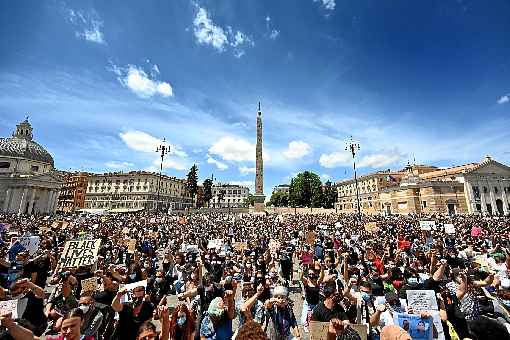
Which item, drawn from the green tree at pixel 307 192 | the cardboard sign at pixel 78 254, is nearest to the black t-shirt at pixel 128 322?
the cardboard sign at pixel 78 254

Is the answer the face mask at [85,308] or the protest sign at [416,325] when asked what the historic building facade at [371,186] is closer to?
the protest sign at [416,325]

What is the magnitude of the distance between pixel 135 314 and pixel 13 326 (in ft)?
5.48

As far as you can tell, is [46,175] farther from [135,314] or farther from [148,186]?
[135,314]

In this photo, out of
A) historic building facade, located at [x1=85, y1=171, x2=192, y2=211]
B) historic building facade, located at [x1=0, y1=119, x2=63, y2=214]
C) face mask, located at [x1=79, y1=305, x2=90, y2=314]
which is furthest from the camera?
historic building facade, located at [x1=85, y1=171, x2=192, y2=211]

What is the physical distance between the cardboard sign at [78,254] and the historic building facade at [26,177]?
70.8 m

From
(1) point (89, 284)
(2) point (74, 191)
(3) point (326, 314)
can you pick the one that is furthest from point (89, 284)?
(2) point (74, 191)

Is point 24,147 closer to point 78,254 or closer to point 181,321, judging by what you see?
point 78,254

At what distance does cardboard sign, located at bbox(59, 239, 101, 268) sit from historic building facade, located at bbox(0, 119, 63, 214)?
7079cm

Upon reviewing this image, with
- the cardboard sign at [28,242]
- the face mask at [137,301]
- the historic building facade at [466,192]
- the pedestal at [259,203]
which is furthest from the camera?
the pedestal at [259,203]

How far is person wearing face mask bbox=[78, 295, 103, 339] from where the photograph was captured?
4.04 m

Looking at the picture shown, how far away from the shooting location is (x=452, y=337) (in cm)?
403

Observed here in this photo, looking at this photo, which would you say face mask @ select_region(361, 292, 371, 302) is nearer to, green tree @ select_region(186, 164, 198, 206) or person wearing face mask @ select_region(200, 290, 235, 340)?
person wearing face mask @ select_region(200, 290, 235, 340)

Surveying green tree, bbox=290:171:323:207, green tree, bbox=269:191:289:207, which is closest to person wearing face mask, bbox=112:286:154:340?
green tree, bbox=290:171:323:207

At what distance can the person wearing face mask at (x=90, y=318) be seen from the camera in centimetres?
404
